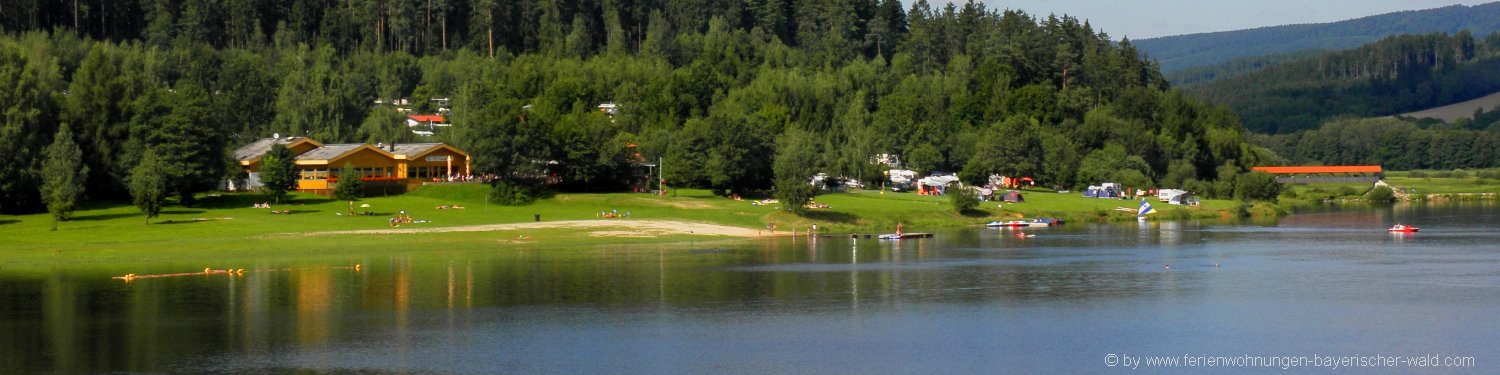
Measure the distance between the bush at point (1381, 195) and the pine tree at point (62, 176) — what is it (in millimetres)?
117139

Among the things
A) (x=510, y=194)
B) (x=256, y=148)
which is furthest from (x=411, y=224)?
(x=256, y=148)

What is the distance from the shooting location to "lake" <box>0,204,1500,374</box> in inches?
1556

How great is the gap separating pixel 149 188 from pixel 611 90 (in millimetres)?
72391

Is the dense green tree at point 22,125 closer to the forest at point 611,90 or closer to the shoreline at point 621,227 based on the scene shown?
the forest at point 611,90

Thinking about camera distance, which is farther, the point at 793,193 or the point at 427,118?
the point at 427,118

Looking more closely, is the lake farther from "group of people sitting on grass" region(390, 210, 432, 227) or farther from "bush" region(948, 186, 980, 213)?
"bush" region(948, 186, 980, 213)

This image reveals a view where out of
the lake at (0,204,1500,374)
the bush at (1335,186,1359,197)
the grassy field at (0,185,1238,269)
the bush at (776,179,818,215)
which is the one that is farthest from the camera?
the bush at (1335,186,1359,197)

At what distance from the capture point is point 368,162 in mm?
A: 102000

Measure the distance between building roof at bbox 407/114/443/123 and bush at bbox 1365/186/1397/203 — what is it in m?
95.1

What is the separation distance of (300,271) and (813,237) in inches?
1304

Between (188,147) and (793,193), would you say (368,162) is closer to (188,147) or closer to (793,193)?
(188,147)

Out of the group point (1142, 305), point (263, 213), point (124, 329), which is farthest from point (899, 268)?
point (263, 213)

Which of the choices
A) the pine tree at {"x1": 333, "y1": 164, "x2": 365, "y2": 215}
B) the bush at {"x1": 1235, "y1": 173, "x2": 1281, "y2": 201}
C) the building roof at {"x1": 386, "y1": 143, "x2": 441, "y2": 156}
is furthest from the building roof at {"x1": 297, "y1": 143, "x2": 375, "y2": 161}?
the bush at {"x1": 1235, "y1": 173, "x2": 1281, "y2": 201}

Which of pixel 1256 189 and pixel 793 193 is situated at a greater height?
pixel 793 193
